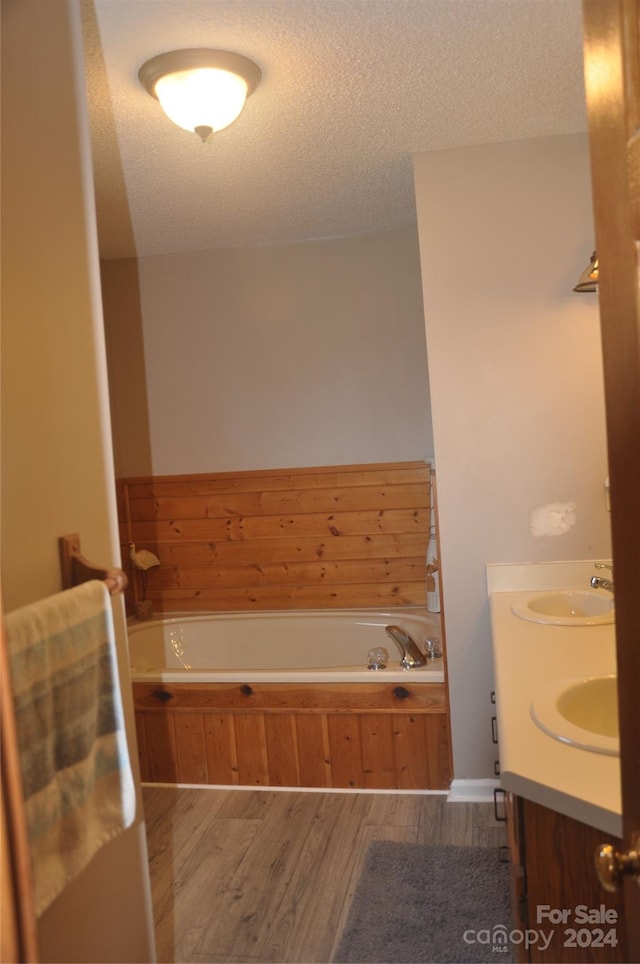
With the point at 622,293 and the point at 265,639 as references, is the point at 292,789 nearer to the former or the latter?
the point at 265,639

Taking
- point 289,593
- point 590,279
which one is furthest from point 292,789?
point 590,279

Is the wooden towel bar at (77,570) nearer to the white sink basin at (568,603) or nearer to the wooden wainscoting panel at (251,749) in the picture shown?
the white sink basin at (568,603)

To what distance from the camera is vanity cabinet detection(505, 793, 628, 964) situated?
136 centimetres

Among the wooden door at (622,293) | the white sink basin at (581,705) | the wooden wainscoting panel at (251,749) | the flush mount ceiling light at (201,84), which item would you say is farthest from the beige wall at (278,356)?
the wooden door at (622,293)

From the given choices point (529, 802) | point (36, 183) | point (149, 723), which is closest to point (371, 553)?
point (149, 723)

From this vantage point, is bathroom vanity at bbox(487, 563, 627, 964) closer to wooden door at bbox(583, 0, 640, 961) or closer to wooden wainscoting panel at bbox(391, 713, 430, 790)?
wooden door at bbox(583, 0, 640, 961)

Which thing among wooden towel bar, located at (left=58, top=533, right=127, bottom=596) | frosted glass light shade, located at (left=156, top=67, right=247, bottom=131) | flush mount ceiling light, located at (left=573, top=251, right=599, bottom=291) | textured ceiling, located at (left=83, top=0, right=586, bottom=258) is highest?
textured ceiling, located at (left=83, top=0, right=586, bottom=258)

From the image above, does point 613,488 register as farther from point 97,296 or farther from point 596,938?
point 97,296

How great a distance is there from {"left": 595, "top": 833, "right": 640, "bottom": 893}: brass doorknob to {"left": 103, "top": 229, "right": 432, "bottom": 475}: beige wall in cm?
320

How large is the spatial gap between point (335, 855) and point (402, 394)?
2.20 m

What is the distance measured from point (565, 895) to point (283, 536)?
2.95m

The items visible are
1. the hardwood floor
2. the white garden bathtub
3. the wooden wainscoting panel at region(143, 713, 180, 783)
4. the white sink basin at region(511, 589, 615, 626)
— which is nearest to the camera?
the hardwood floor

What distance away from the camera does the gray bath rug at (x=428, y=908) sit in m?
2.22

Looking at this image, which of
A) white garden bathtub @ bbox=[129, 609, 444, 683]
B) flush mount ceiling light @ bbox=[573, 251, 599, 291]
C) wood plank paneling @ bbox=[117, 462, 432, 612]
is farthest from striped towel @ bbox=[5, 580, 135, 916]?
wood plank paneling @ bbox=[117, 462, 432, 612]
